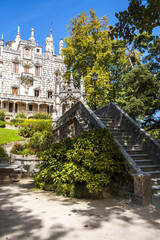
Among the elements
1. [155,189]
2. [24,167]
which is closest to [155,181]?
[155,189]

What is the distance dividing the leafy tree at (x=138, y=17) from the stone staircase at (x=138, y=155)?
4.48 m

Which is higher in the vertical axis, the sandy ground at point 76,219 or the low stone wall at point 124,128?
the low stone wall at point 124,128

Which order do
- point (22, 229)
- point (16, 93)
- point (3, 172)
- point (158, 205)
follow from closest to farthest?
point (22, 229) < point (158, 205) < point (3, 172) < point (16, 93)

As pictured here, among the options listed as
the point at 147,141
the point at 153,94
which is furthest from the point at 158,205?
the point at 153,94

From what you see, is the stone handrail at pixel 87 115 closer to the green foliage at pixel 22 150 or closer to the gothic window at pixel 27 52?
the green foliage at pixel 22 150

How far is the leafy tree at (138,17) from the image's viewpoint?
621 centimetres

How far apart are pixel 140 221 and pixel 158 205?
1.25 metres

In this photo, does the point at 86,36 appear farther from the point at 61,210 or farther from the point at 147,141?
the point at 61,210

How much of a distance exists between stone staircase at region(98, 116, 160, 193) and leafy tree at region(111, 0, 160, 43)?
4482mm

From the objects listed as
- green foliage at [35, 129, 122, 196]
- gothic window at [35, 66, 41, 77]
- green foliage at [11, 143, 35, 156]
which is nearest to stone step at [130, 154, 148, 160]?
green foliage at [35, 129, 122, 196]

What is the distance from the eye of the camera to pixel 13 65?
1679 inches

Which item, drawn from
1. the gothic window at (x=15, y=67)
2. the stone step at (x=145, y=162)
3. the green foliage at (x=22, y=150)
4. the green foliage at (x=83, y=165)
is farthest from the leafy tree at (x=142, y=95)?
the gothic window at (x=15, y=67)

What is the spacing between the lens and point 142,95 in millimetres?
12242

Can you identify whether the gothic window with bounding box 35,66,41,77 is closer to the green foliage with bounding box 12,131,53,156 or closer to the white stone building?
the white stone building
